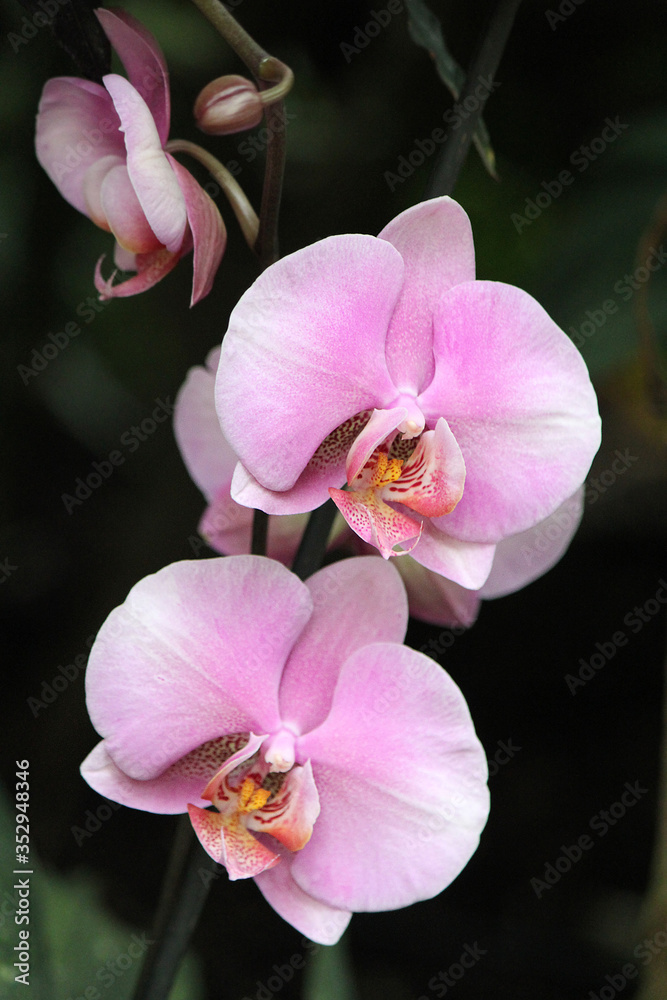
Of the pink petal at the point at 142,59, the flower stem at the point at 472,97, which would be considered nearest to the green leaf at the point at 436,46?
the flower stem at the point at 472,97

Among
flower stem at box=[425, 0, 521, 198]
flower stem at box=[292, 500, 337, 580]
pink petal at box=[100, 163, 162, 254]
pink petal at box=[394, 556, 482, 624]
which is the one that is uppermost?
pink petal at box=[100, 163, 162, 254]

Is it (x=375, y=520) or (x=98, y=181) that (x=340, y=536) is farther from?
(x=98, y=181)

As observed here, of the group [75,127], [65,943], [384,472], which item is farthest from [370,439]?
[65,943]

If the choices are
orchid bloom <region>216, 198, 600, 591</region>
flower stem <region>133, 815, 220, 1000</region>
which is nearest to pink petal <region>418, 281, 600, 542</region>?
orchid bloom <region>216, 198, 600, 591</region>

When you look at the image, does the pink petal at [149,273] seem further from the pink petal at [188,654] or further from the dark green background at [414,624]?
the dark green background at [414,624]

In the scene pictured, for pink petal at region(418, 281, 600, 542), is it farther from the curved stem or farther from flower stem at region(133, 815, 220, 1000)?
flower stem at region(133, 815, 220, 1000)

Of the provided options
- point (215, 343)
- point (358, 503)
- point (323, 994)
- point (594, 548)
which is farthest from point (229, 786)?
point (594, 548)

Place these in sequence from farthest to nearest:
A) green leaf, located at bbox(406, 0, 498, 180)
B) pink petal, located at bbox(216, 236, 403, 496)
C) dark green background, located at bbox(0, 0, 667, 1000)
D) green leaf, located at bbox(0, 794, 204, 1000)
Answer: dark green background, located at bbox(0, 0, 667, 1000) < green leaf, located at bbox(0, 794, 204, 1000) < green leaf, located at bbox(406, 0, 498, 180) < pink petal, located at bbox(216, 236, 403, 496)
